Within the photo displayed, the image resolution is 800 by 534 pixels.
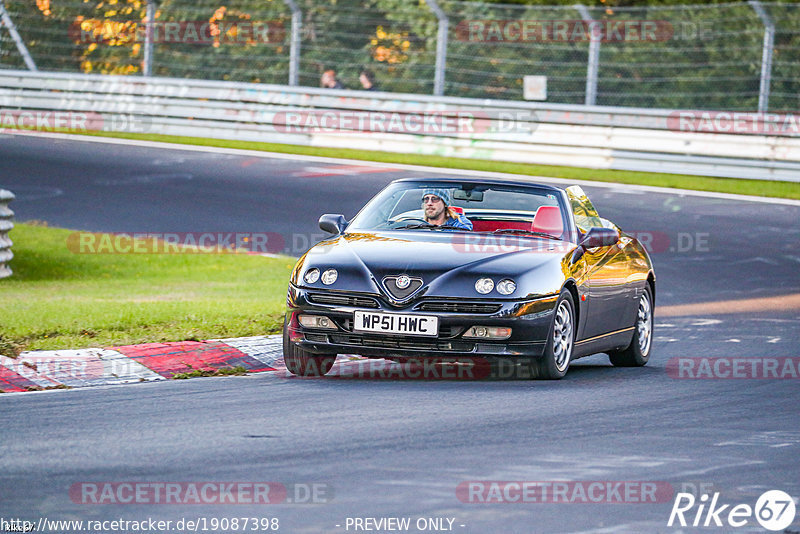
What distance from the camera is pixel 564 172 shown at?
77.8ft

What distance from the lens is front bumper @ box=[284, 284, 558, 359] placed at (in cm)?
866

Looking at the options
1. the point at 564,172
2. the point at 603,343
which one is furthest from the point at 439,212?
the point at 564,172

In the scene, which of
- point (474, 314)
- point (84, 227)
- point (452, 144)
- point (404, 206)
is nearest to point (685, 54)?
point (452, 144)

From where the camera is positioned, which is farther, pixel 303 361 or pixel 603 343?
pixel 603 343

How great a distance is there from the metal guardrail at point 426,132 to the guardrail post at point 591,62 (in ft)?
0.84

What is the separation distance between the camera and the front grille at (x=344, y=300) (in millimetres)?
8719

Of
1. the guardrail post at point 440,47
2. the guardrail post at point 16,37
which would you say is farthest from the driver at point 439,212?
the guardrail post at point 16,37

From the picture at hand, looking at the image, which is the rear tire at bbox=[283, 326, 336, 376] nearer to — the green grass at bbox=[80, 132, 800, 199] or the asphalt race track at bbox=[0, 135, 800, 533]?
the asphalt race track at bbox=[0, 135, 800, 533]

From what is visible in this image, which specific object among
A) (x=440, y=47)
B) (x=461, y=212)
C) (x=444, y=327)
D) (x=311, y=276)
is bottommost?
(x=444, y=327)


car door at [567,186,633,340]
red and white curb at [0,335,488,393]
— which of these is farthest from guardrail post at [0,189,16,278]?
car door at [567,186,633,340]

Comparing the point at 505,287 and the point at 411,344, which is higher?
the point at 505,287

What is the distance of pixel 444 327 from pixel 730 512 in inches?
127

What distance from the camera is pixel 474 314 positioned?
866 cm

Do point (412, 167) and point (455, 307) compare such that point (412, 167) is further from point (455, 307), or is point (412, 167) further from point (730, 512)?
point (730, 512)
